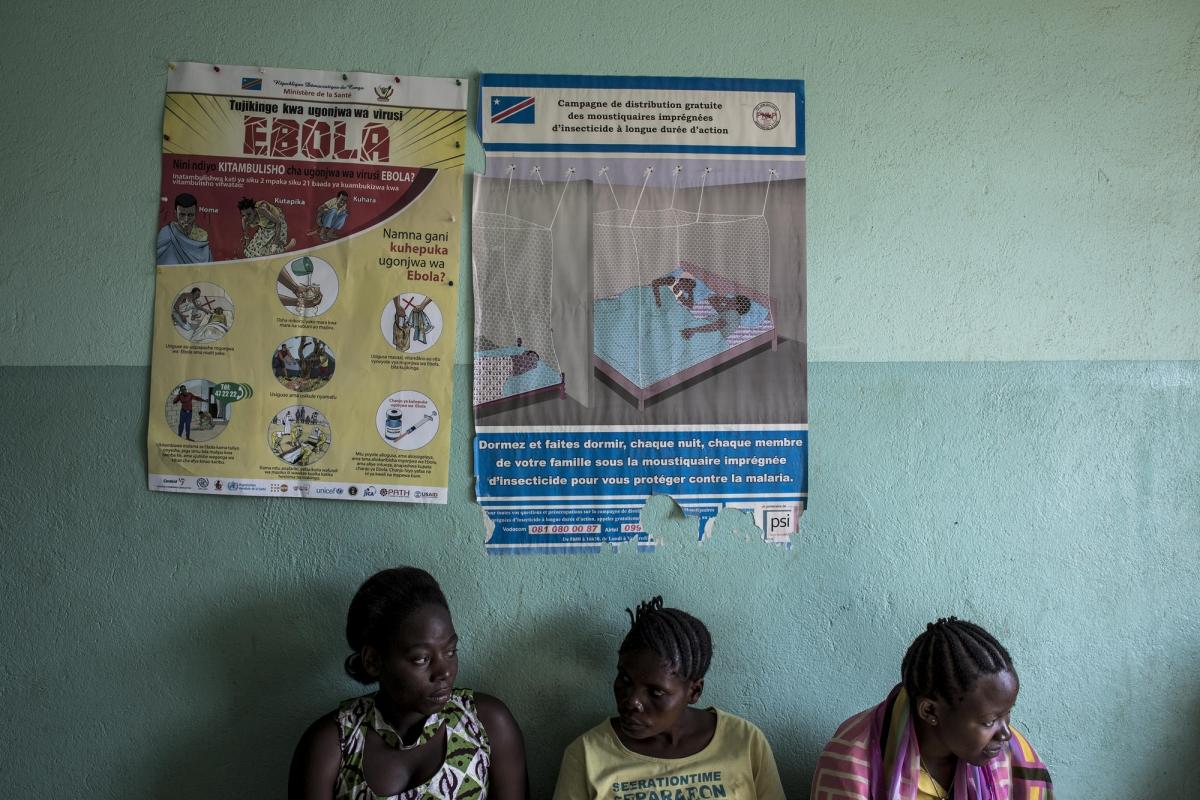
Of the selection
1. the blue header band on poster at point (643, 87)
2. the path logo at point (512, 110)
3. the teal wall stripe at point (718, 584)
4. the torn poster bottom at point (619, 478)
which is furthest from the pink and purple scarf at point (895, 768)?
the path logo at point (512, 110)

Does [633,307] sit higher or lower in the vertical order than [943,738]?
higher

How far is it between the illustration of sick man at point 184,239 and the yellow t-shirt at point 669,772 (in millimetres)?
1706

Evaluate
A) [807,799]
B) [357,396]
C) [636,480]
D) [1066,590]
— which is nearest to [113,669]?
[357,396]

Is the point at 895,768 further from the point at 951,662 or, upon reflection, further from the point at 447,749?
the point at 447,749

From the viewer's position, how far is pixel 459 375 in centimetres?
244

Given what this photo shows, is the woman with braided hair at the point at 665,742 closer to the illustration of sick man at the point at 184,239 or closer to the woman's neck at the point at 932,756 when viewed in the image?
the woman's neck at the point at 932,756

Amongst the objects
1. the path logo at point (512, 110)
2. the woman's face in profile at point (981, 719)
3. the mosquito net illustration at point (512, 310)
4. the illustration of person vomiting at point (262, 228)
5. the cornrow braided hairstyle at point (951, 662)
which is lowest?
the woman's face in profile at point (981, 719)

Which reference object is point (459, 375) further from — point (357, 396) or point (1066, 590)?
point (1066, 590)

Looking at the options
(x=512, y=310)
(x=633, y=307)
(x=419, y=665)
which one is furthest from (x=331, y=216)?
(x=419, y=665)

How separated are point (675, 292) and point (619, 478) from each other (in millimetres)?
560

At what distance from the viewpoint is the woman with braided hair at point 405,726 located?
210 cm

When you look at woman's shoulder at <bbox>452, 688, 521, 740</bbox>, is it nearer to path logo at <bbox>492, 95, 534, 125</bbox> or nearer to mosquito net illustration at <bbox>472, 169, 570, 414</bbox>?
mosquito net illustration at <bbox>472, 169, 570, 414</bbox>

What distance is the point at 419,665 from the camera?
2.10 metres

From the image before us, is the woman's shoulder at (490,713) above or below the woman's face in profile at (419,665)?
below
